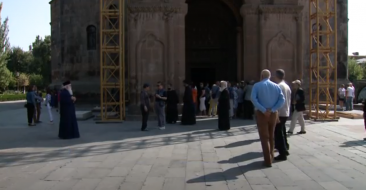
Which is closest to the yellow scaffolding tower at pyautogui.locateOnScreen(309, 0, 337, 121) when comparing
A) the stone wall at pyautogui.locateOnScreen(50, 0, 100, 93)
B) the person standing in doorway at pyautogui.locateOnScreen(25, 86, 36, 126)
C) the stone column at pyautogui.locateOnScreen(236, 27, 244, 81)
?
the stone column at pyautogui.locateOnScreen(236, 27, 244, 81)

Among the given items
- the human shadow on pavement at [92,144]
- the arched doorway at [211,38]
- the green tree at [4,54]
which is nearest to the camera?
the human shadow on pavement at [92,144]

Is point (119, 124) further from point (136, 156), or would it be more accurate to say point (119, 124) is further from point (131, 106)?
point (136, 156)

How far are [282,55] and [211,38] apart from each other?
8.74 m

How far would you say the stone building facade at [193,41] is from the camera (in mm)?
17266

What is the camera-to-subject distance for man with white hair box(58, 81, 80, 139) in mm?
11609

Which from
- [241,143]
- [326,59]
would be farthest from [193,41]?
[241,143]

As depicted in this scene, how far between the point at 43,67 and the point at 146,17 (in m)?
66.7

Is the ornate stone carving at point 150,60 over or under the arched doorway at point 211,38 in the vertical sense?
under

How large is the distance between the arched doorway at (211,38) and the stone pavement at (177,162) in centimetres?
1343

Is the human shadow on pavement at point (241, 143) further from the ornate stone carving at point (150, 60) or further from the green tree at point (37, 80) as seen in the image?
the green tree at point (37, 80)

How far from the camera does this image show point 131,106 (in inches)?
692

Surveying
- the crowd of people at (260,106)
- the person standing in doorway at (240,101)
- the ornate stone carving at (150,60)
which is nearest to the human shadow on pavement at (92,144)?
the crowd of people at (260,106)

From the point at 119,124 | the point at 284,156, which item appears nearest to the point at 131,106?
the point at 119,124

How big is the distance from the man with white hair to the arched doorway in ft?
48.2
